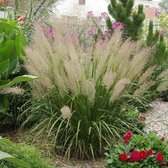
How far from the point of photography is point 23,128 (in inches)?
199

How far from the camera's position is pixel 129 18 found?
25.3ft

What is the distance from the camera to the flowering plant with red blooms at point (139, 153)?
11.5ft

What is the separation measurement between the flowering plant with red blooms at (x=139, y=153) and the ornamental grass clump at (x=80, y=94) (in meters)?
0.42

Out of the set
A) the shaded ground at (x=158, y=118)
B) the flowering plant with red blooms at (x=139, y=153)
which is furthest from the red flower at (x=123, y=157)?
the shaded ground at (x=158, y=118)

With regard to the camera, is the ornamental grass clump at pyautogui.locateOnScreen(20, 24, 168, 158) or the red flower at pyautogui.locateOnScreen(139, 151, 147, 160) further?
the ornamental grass clump at pyautogui.locateOnScreen(20, 24, 168, 158)

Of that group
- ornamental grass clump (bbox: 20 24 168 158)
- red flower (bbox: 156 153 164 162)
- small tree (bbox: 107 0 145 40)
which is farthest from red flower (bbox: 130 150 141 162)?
small tree (bbox: 107 0 145 40)

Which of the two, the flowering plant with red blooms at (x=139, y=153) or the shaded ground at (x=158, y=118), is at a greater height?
the flowering plant with red blooms at (x=139, y=153)

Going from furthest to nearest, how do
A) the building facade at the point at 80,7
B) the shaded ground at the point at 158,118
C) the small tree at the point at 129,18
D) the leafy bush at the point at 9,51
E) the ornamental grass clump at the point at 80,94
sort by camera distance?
the small tree at the point at 129,18, the building facade at the point at 80,7, the shaded ground at the point at 158,118, the leafy bush at the point at 9,51, the ornamental grass clump at the point at 80,94

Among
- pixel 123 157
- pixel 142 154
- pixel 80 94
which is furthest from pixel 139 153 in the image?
pixel 80 94

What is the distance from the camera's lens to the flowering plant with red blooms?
3496mm

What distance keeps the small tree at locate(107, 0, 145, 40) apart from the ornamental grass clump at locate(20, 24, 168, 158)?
9.82ft

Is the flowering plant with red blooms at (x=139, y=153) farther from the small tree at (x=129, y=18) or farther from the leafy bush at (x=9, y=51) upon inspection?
the small tree at (x=129, y=18)

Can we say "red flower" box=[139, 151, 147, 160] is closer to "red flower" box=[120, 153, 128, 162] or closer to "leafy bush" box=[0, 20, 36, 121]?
"red flower" box=[120, 153, 128, 162]

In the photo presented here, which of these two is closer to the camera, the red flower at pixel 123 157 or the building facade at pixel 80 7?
the red flower at pixel 123 157
